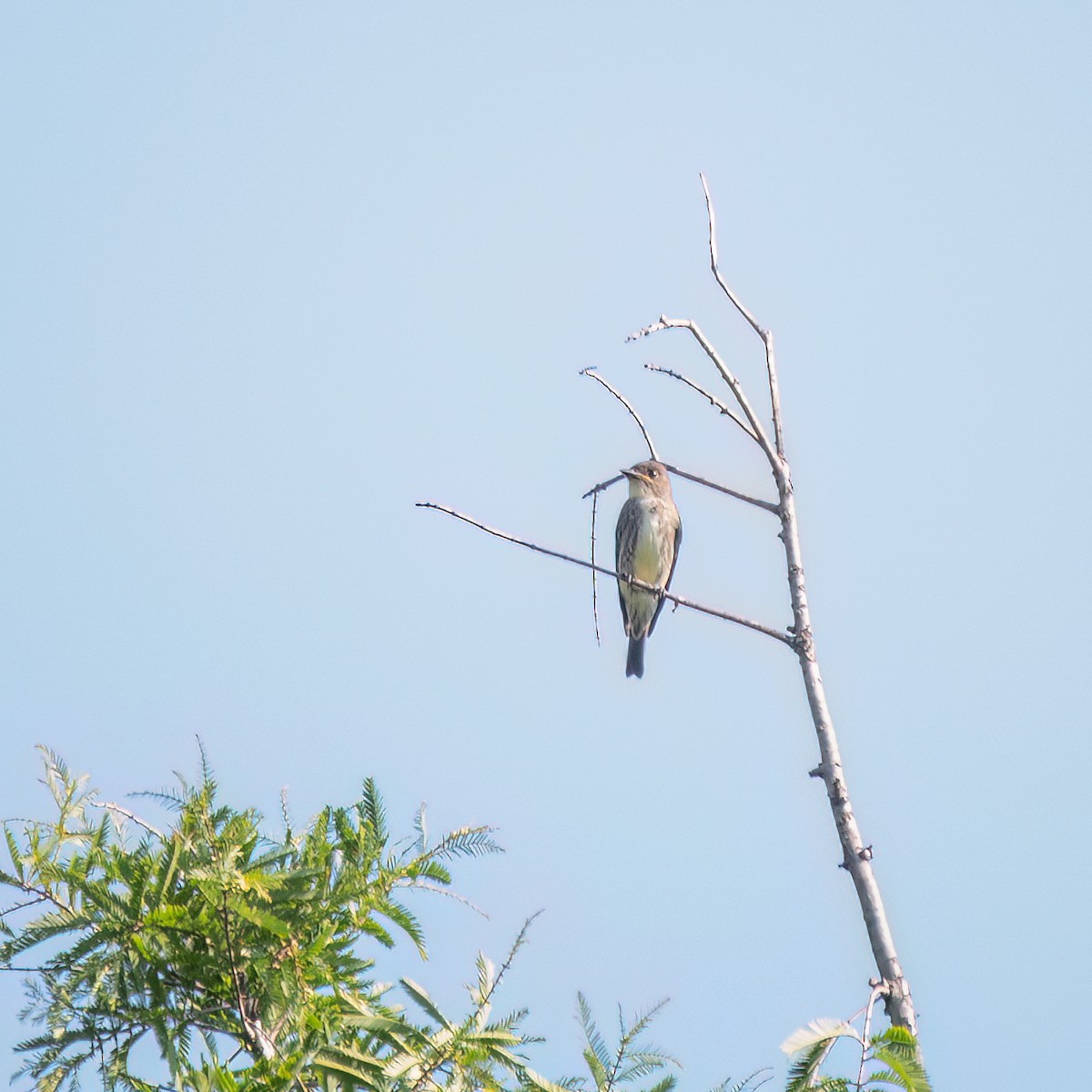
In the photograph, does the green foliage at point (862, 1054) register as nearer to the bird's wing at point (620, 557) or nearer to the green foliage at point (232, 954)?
the green foliage at point (232, 954)

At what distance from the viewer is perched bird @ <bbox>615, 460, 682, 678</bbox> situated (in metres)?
10.9

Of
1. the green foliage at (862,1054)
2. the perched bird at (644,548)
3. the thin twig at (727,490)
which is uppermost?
the perched bird at (644,548)

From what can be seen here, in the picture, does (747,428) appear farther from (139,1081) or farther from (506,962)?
(139,1081)

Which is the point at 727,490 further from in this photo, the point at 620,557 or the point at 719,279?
the point at 620,557

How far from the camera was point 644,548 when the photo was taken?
10.9m

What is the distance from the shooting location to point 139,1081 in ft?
12.9

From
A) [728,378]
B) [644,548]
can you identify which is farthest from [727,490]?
[644,548]

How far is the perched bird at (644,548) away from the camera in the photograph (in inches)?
429

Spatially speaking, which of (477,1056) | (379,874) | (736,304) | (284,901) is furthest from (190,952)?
(736,304)

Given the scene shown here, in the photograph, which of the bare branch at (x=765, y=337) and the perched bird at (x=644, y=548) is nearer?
the bare branch at (x=765, y=337)

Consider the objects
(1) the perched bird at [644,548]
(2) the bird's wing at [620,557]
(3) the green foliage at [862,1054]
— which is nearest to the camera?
(3) the green foliage at [862,1054]

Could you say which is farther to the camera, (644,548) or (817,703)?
(644,548)

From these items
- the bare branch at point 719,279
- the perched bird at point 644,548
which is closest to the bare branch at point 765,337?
the bare branch at point 719,279

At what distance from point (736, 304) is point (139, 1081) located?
9.42 feet
